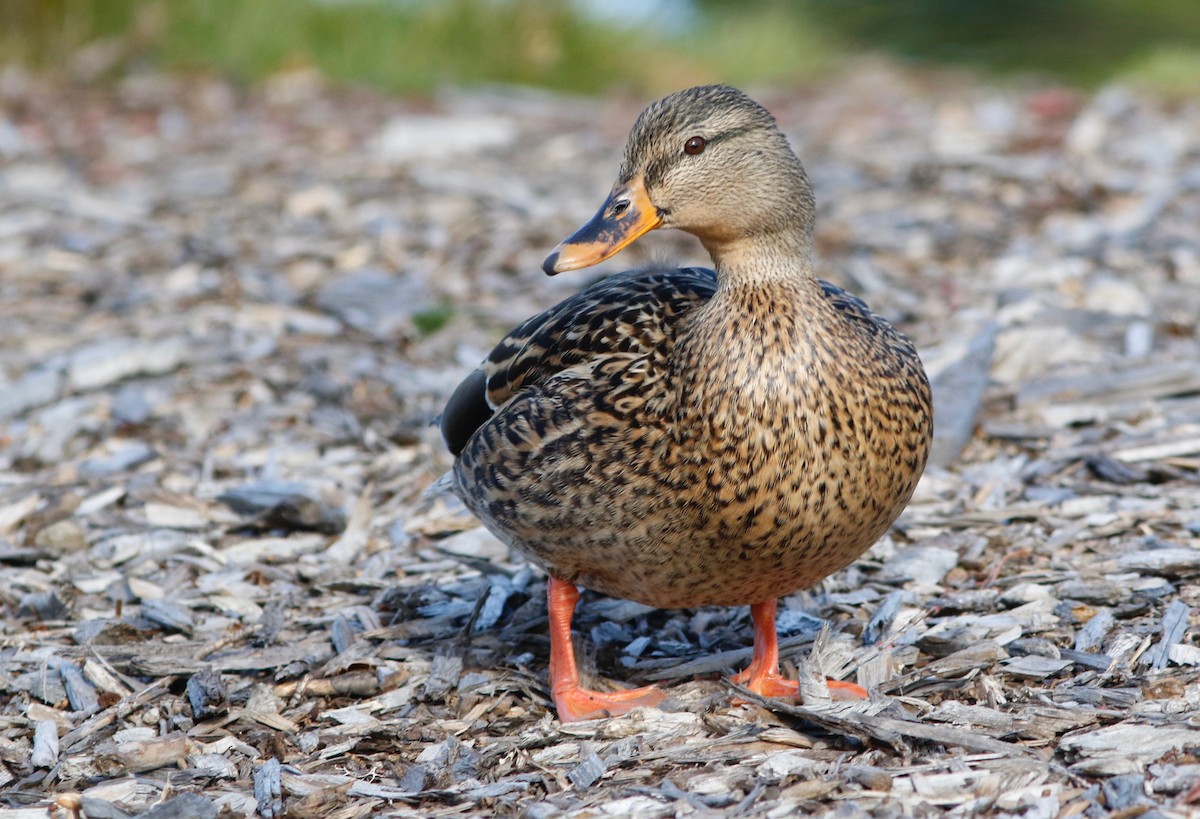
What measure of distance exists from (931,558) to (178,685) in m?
2.02

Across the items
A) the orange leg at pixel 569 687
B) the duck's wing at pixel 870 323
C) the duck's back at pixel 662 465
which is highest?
the duck's wing at pixel 870 323

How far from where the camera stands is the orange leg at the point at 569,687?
340 cm

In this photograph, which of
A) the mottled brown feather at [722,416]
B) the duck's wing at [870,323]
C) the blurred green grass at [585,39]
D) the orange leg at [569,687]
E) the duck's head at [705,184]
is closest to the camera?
the mottled brown feather at [722,416]

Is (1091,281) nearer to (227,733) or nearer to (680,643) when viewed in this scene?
(680,643)

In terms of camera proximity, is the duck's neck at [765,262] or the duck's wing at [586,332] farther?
the duck's wing at [586,332]

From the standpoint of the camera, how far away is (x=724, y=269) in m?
3.23

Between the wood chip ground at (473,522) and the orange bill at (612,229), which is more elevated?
the orange bill at (612,229)

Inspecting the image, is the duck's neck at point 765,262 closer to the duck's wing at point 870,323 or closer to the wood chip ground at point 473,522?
the duck's wing at point 870,323

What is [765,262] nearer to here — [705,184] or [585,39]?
[705,184]

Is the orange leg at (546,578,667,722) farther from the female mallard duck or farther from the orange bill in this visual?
the orange bill

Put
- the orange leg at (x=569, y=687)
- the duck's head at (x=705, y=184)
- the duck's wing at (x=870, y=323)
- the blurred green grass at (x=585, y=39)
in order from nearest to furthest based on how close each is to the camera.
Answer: the duck's head at (x=705, y=184) → the duck's wing at (x=870, y=323) → the orange leg at (x=569, y=687) → the blurred green grass at (x=585, y=39)

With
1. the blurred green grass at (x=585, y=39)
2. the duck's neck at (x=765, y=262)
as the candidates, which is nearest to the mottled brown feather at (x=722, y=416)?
the duck's neck at (x=765, y=262)

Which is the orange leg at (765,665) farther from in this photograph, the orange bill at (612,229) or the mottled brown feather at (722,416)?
the orange bill at (612,229)

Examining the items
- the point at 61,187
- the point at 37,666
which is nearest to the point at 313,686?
the point at 37,666
